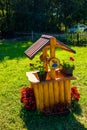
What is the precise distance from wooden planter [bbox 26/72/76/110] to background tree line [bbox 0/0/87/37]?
1668 centimetres

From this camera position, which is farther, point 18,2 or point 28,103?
point 18,2

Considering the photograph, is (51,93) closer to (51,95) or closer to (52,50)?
(51,95)

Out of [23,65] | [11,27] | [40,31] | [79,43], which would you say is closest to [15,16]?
[11,27]

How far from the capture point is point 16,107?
562cm

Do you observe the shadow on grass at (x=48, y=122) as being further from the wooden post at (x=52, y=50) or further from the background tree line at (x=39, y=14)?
the background tree line at (x=39, y=14)

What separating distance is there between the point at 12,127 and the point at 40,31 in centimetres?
1853

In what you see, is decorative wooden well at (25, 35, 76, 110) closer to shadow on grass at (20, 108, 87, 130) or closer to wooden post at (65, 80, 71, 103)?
wooden post at (65, 80, 71, 103)

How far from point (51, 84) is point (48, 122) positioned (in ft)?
2.44

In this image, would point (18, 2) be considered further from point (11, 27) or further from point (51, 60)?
point (51, 60)

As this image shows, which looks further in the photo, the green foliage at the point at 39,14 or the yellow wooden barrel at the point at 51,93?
the green foliage at the point at 39,14

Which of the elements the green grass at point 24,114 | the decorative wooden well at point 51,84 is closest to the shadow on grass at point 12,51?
the green grass at point 24,114

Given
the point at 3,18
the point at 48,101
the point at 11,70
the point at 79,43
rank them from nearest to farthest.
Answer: the point at 48,101 < the point at 11,70 < the point at 79,43 < the point at 3,18

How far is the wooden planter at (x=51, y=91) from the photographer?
5090 mm

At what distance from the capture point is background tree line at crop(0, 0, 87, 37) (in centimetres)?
2150
